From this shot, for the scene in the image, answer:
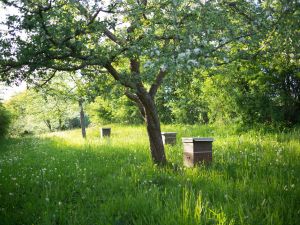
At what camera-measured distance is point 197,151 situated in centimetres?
775

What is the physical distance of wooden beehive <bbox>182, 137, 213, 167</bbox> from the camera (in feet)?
25.3

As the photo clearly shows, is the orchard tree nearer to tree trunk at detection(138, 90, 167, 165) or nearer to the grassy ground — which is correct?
tree trunk at detection(138, 90, 167, 165)

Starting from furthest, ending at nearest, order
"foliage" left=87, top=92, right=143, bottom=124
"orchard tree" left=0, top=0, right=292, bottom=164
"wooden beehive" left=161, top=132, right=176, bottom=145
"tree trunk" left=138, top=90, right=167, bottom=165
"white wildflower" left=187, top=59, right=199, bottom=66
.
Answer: "foliage" left=87, top=92, right=143, bottom=124, "wooden beehive" left=161, top=132, right=176, bottom=145, "tree trunk" left=138, top=90, right=167, bottom=165, "orchard tree" left=0, top=0, right=292, bottom=164, "white wildflower" left=187, top=59, right=199, bottom=66

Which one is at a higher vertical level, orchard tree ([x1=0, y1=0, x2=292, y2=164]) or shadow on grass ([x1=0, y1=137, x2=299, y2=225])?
orchard tree ([x1=0, y1=0, x2=292, y2=164])

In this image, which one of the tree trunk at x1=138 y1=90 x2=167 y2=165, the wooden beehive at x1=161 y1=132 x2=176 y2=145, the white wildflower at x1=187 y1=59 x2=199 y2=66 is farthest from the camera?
the wooden beehive at x1=161 y1=132 x2=176 y2=145

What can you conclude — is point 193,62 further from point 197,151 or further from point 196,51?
point 197,151

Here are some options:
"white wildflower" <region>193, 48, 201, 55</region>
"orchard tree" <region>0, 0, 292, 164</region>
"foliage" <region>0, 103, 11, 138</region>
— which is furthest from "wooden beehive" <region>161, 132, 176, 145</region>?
"foliage" <region>0, 103, 11, 138</region>

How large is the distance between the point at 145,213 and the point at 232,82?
34.1 ft

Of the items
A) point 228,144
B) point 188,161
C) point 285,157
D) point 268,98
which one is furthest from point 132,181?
point 268,98

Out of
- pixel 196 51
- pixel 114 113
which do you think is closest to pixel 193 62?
pixel 196 51

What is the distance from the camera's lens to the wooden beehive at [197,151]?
771cm

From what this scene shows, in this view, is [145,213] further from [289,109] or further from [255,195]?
[289,109]

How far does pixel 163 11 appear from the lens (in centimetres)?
639

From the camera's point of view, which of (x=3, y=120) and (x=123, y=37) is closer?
(x=123, y=37)
